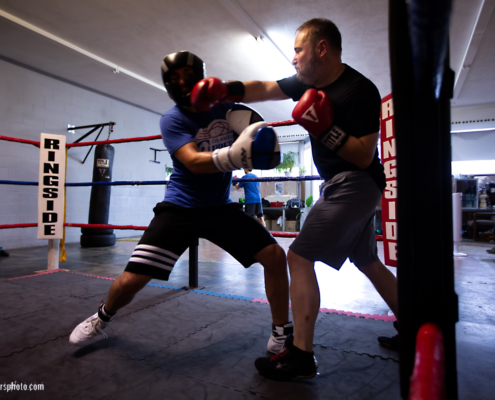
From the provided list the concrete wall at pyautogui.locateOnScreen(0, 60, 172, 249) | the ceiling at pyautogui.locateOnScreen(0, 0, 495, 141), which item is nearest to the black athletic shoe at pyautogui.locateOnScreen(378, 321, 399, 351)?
the ceiling at pyautogui.locateOnScreen(0, 0, 495, 141)

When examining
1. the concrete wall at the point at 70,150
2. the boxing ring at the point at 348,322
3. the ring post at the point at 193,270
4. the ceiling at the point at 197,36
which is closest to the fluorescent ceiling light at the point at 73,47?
the ceiling at the point at 197,36

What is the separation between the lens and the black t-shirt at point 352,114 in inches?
36.9

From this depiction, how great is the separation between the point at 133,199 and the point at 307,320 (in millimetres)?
6100

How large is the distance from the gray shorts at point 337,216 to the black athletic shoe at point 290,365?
273 mm

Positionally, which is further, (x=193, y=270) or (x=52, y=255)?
(x=52, y=255)

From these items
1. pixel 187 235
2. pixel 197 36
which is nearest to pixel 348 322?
pixel 187 235

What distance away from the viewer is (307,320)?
0.97 m

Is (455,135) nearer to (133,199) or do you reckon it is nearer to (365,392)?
(133,199)

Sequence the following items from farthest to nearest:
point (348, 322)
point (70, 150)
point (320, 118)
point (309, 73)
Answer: point (70, 150)
point (348, 322)
point (309, 73)
point (320, 118)

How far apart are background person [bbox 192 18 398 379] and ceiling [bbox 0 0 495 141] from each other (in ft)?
9.89

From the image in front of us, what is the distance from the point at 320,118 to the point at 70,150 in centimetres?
541

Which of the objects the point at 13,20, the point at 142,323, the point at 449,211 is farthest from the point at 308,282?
the point at 13,20

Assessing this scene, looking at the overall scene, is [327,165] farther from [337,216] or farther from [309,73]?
[309,73]

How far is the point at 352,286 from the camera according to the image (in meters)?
2.33
